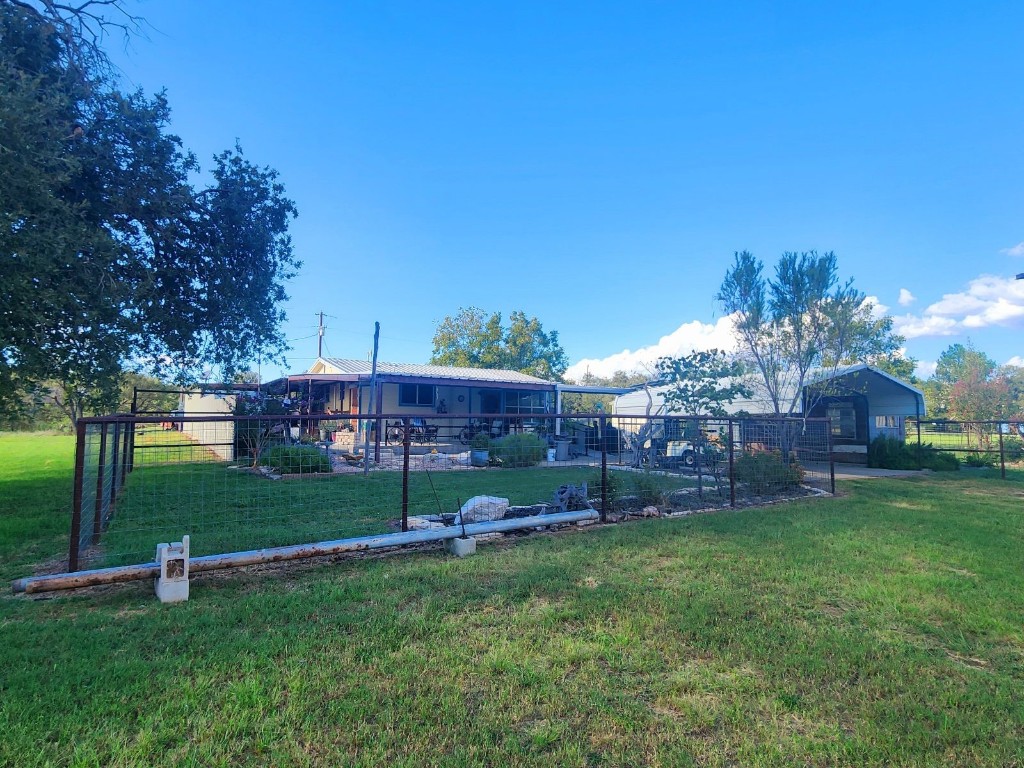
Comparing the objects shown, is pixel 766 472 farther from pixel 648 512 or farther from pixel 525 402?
pixel 525 402

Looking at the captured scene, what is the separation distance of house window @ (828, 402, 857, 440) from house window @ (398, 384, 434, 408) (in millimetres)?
14320

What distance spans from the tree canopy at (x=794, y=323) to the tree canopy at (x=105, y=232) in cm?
1014

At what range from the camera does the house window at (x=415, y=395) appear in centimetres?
1973

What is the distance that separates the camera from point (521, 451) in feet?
38.5

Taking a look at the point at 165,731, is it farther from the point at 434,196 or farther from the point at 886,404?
the point at 886,404

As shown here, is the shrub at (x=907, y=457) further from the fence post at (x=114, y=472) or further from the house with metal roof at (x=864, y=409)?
the fence post at (x=114, y=472)

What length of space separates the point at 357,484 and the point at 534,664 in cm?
669

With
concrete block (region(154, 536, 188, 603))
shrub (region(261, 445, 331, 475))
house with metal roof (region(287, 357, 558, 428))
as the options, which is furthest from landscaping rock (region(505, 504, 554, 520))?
house with metal roof (region(287, 357, 558, 428))

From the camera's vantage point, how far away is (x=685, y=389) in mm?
10359

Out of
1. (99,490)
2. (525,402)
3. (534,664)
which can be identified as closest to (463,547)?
(534,664)

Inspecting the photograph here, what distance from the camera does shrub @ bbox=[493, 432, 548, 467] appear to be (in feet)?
37.8

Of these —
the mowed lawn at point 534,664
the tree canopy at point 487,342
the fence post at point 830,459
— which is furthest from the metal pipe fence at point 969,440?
the tree canopy at point 487,342

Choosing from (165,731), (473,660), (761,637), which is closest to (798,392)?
(761,637)

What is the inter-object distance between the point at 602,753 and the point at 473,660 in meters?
0.87
